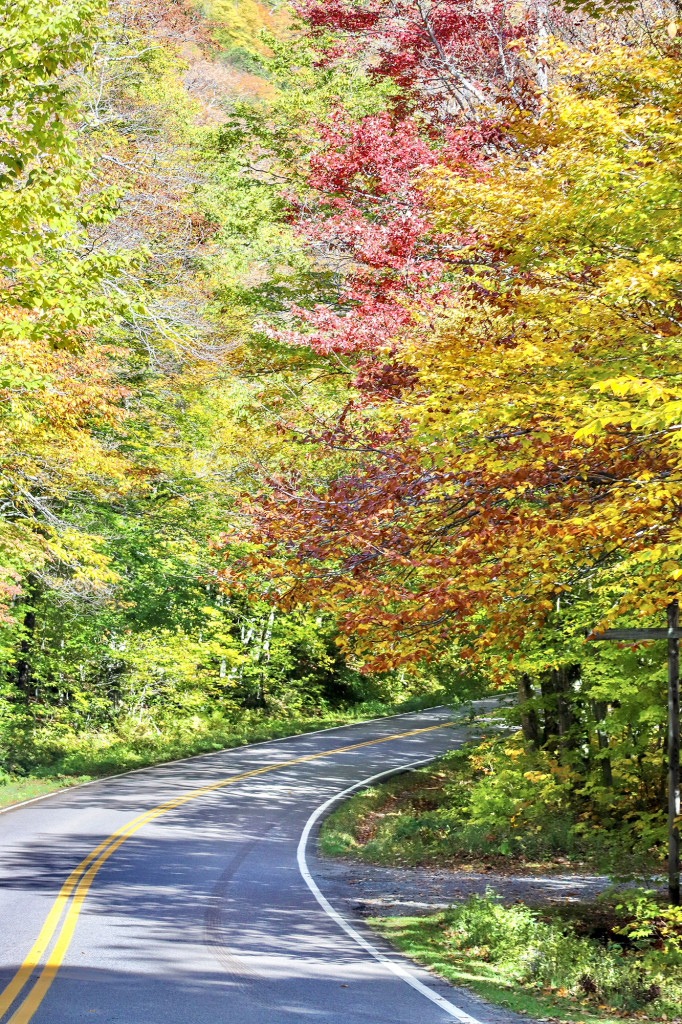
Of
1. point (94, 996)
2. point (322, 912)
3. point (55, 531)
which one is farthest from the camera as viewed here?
point (55, 531)

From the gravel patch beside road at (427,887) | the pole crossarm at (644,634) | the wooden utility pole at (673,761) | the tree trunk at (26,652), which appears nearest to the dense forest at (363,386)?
the tree trunk at (26,652)

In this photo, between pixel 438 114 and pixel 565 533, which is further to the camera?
pixel 438 114

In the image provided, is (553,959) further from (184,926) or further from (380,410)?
(380,410)

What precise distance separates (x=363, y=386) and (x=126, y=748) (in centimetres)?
1793

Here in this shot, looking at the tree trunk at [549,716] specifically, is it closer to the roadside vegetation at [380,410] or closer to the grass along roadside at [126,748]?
the roadside vegetation at [380,410]

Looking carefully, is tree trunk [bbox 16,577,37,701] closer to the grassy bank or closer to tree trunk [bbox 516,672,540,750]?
the grassy bank

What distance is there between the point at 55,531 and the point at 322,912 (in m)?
9.26

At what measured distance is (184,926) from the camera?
396 inches

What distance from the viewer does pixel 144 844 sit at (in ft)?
49.4

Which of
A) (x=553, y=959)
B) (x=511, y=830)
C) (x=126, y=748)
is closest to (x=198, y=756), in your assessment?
(x=126, y=748)

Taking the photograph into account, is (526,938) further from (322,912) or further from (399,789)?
(399,789)

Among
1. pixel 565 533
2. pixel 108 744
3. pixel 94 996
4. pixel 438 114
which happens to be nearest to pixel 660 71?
pixel 565 533

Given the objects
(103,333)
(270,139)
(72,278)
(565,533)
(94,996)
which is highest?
(270,139)

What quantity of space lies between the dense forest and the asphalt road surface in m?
3.10
